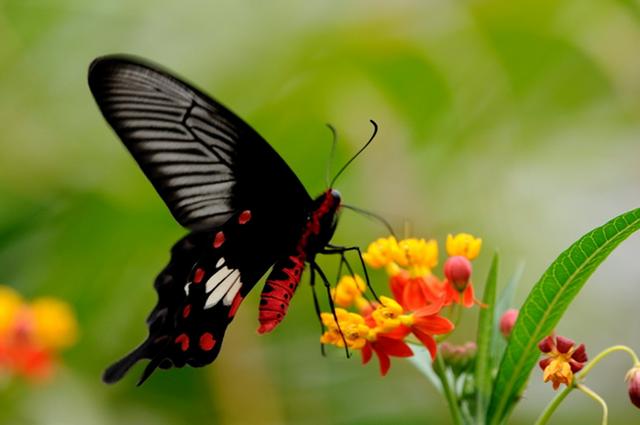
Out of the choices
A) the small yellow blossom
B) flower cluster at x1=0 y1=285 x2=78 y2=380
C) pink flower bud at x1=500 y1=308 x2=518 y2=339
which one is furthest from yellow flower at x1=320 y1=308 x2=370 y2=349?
flower cluster at x1=0 y1=285 x2=78 y2=380

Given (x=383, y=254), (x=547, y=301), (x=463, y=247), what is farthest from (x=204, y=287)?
(x=547, y=301)

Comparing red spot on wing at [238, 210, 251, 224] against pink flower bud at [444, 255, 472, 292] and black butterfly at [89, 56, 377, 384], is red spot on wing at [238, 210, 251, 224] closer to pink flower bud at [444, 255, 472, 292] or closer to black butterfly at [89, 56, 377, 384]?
black butterfly at [89, 56, 377, 384]

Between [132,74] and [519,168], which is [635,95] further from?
[132,74]

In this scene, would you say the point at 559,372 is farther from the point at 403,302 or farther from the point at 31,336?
the point at 31,336

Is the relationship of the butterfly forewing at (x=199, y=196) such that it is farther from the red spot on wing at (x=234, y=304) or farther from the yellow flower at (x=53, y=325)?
the yellow flower at (x=53, y=325)

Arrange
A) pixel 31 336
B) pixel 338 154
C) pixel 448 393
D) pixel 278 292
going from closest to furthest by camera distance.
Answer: pixel 448 393 < pixel 278 292 < pixel 31 336 < pixel 338 154

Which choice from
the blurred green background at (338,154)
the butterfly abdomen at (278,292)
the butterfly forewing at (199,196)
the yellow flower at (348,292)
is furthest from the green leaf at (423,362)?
the blurred green background at (338,154)
